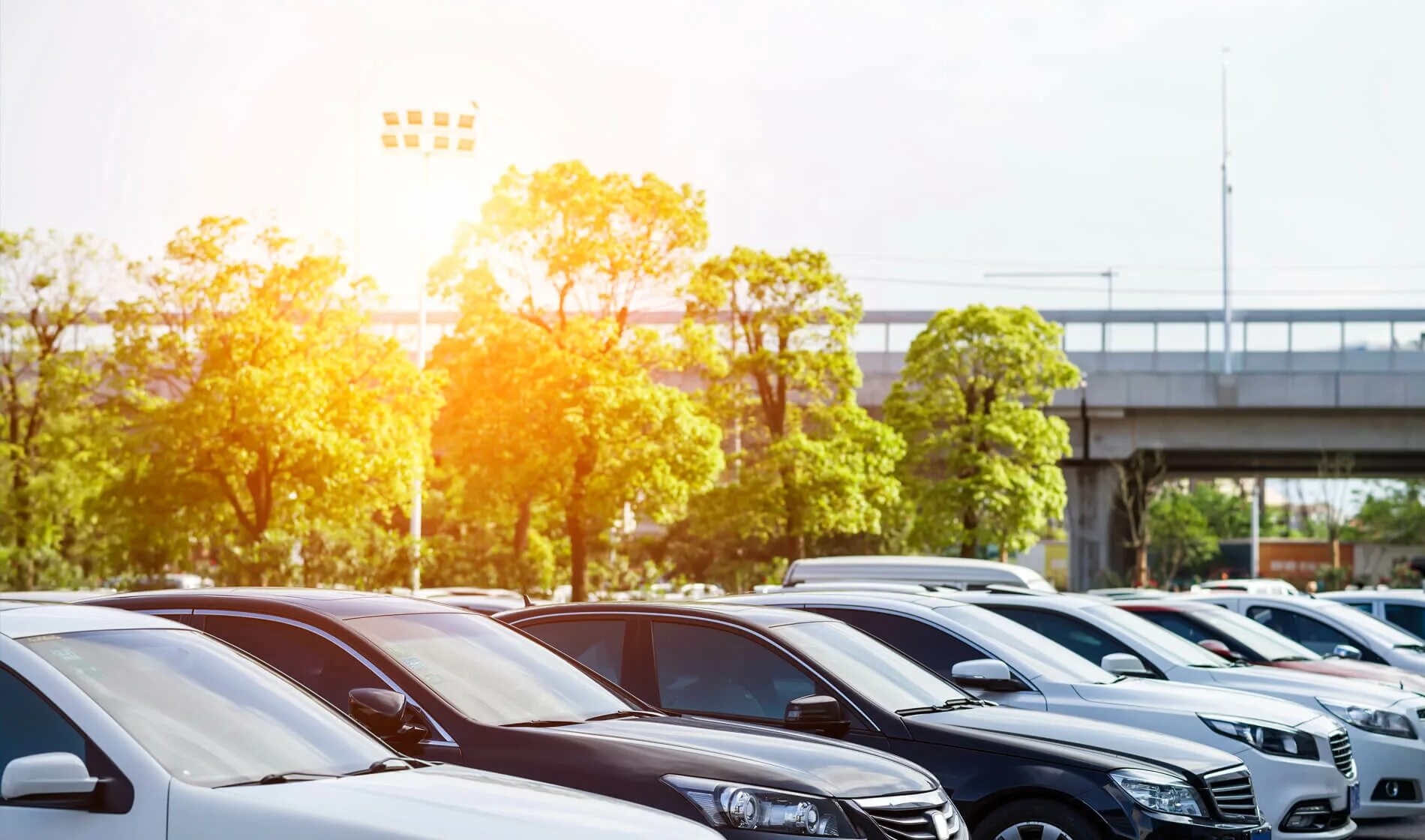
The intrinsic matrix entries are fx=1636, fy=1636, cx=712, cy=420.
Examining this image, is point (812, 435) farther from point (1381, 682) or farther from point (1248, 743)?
point (1248, 743)

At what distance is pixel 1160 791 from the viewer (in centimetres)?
789

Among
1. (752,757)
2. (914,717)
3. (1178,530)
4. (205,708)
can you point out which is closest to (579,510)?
(914,717)

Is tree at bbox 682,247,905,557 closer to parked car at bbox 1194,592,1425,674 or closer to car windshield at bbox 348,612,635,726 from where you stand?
parked car at bbox 1194,592,1425,674

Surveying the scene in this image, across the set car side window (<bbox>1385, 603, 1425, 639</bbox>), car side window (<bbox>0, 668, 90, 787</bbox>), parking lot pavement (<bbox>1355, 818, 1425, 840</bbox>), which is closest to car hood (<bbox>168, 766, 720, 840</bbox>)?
car side window (<bbox>0, 668, 90, 787</bbox>)

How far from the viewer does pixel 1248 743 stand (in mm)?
9914

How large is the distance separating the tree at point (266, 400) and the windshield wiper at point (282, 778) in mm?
25184

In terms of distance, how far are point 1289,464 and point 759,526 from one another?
35.7m

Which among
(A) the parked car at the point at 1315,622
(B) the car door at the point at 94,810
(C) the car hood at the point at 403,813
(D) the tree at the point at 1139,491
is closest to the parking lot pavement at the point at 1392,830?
(A) the parked car at the point at 1315,622

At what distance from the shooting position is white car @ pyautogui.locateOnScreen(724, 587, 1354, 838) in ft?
31.6

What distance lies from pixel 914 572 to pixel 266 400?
1497 cm

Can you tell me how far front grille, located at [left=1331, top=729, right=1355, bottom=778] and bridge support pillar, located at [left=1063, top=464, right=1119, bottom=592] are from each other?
46.7 metres

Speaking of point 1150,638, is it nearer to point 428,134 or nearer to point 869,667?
point 869,667

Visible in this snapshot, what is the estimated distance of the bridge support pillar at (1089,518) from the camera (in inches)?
2265

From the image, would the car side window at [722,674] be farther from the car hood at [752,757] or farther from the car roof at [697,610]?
the car hood at [752,757]
